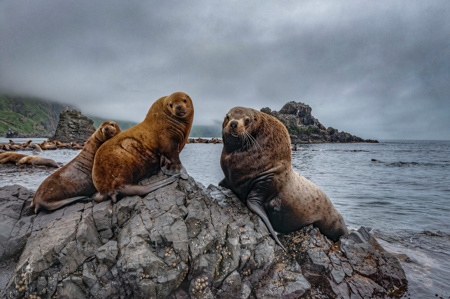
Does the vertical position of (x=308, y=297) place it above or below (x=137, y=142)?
below

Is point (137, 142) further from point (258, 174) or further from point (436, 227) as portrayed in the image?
point (436, 227)

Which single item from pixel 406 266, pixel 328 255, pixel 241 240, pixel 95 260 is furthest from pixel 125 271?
pixel 406 266

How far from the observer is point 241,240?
3037mm

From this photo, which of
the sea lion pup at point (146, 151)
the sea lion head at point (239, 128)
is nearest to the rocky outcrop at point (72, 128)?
the sea lion pup at point (146, 151)

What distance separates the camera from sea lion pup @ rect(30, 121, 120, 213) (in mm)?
3648

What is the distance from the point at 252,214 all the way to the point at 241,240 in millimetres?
523

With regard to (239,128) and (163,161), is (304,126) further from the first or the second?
(239,128)

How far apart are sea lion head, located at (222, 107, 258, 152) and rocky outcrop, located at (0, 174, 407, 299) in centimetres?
94

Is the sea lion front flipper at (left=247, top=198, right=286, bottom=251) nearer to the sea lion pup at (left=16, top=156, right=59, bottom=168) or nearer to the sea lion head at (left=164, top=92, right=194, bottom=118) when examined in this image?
the sea lion head at (left=164, top=92, right=194, bottom=118)

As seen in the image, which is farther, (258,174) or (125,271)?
(258,174)

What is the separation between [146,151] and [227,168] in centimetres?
132

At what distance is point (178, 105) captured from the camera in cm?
386

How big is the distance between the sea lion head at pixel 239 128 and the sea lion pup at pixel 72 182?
6.79ft

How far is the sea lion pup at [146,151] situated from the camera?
3.42 meters
